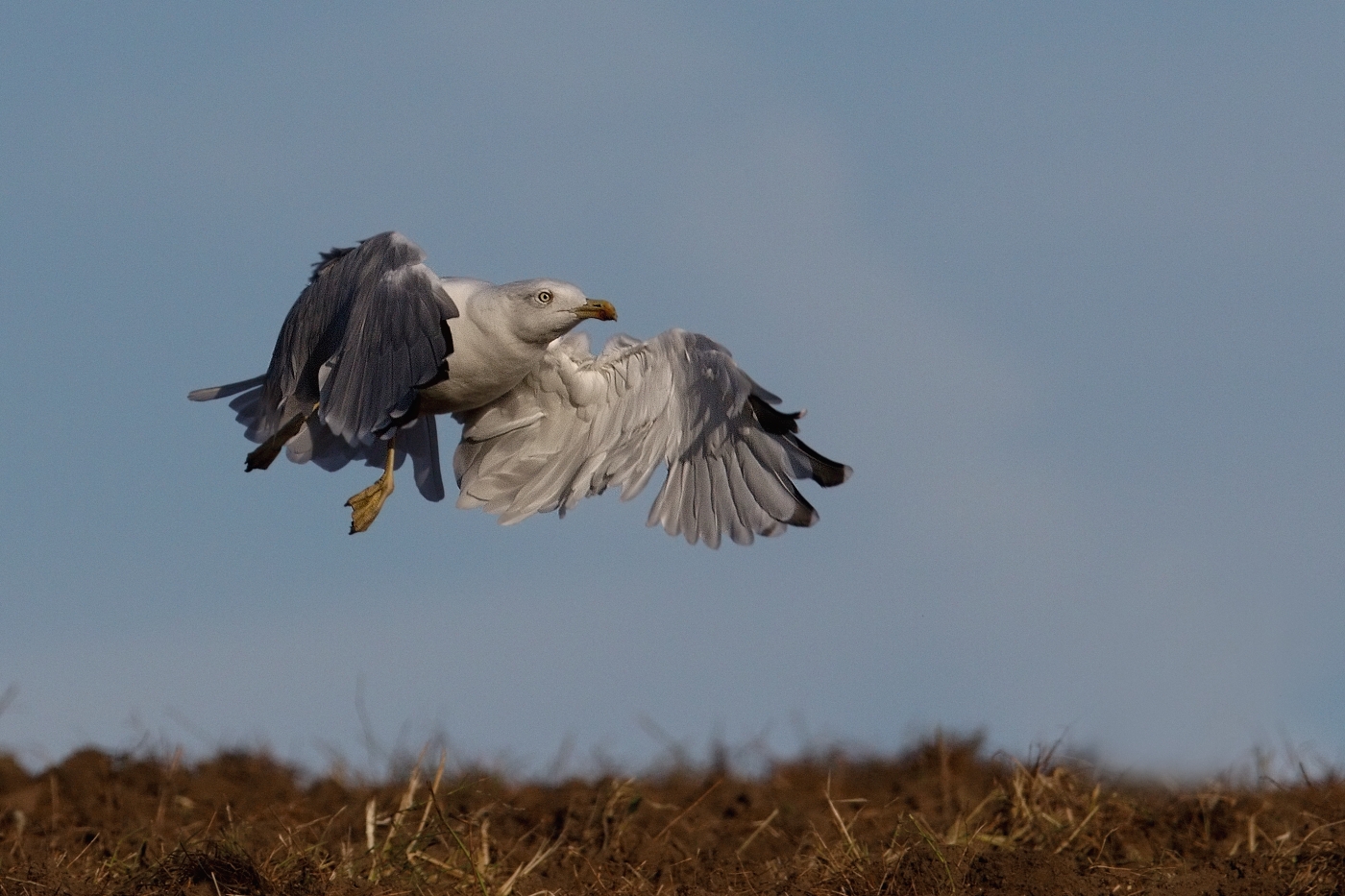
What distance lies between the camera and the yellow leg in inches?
266

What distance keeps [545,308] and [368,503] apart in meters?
1.11

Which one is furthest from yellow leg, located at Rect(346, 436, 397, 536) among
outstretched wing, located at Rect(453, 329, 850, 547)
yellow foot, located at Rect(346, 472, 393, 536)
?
outstretched wing, located at Rect(453, 329, 850, 547)

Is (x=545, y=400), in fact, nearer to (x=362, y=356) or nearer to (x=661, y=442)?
(x=661, y=442)

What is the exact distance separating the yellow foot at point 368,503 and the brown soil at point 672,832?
3.39ft

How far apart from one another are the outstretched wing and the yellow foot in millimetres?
484

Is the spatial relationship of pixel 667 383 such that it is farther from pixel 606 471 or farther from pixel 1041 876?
pixel 1041 876

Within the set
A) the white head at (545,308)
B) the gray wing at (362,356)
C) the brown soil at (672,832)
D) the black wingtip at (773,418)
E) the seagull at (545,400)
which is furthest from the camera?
the black wingtip at (773,418)

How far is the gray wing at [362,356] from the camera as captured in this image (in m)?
6.02

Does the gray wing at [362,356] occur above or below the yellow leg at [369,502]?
above

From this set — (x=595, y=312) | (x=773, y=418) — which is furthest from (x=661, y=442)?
(x=595, y=312)

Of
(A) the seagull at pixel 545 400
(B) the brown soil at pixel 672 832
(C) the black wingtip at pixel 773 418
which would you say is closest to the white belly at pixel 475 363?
(A) the seagull at pixel 545 400

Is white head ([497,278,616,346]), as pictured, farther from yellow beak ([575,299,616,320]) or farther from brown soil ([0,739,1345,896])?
brown soil ([0,739,1345,896])

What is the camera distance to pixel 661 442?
691 cm

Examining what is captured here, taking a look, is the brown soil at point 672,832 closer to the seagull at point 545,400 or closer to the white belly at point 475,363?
the seagull at point 545,400
